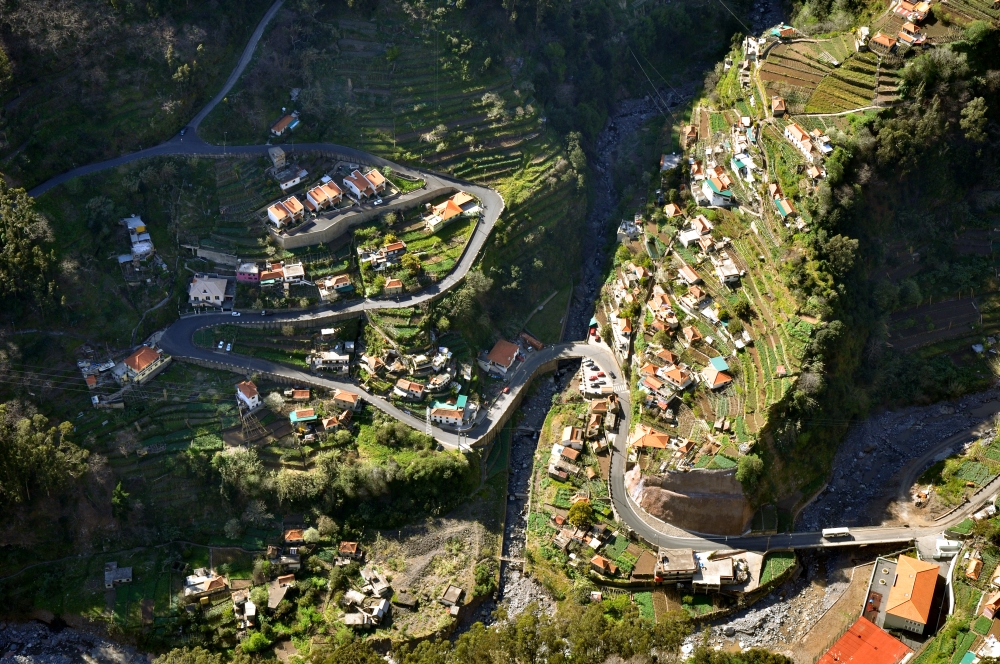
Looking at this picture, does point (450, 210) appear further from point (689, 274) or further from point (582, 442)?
point (582, 442)

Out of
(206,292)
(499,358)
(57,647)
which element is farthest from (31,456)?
(499,358)

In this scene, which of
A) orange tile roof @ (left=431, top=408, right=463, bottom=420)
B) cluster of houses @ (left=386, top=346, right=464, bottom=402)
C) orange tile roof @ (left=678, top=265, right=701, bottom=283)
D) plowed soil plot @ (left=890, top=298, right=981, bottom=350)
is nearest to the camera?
orange tile roof @ (left=431, top=408, right=463, bottom=420)

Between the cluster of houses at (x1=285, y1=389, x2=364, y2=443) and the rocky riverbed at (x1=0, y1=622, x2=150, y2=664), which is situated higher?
the cluster of houses at (x1=285, y1=389, x2=364, y2=443)

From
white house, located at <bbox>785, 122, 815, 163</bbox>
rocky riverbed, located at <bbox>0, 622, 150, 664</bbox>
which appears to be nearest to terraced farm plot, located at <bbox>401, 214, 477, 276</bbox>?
white house, located at <bbox>785, 122, 815, 163</bbox>

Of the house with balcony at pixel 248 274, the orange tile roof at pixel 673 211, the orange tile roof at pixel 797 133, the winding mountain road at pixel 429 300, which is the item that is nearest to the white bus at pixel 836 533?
the winding mountain road at pixel 429 300

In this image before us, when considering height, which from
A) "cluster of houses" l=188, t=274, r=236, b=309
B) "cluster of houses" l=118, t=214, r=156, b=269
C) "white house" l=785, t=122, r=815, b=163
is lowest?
"cluster of houses" l=188, t=274, r=236, b=309

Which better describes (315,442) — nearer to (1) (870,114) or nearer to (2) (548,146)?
(2) (548,146)

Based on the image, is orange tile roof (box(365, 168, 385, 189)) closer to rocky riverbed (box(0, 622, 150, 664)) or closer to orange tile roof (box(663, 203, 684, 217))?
orange tile roof (box(663, 203, 684, 217))
